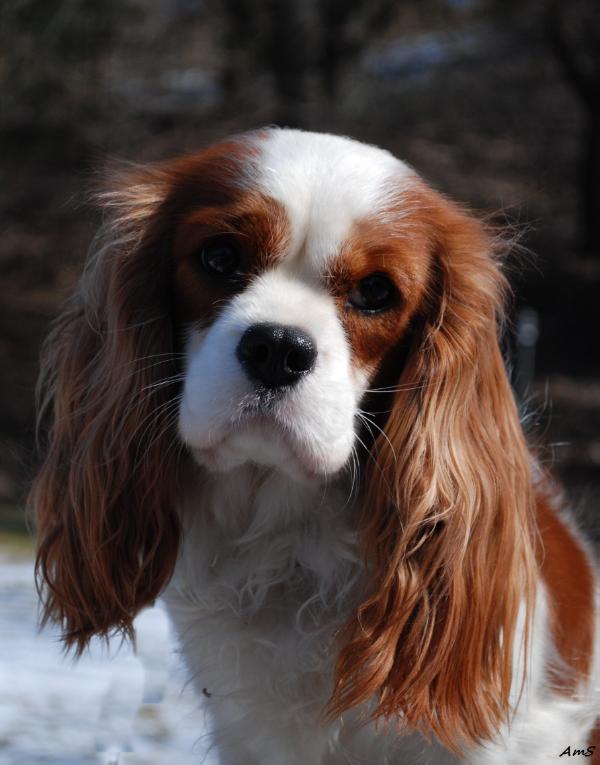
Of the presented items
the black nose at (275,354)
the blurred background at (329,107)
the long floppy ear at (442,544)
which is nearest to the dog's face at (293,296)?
the black nose at (275,354)

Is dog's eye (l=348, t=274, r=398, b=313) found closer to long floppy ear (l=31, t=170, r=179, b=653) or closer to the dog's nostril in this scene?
the dog's nostril

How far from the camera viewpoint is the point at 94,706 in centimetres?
251

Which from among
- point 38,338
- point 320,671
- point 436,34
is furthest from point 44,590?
point 436,34

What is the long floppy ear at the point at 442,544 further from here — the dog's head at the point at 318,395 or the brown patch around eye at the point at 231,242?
the brown patch around eye at the point at 231,242

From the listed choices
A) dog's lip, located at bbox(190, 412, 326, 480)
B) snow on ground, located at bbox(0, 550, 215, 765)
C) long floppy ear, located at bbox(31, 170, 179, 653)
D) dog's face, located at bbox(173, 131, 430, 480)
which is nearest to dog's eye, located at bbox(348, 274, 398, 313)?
dog's face, located at bbox(173, 131, 430, 480)

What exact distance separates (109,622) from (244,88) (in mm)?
9688

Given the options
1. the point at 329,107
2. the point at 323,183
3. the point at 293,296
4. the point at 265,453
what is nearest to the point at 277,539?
the point at 265,453

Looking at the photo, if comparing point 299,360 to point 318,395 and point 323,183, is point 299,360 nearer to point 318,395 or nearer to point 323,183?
point 318,395

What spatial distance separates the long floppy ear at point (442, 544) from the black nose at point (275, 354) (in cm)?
33

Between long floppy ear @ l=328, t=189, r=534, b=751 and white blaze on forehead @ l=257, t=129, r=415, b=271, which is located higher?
white blaze on forehead @ l=257, t=129, r=415, b=271

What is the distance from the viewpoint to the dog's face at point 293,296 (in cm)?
184

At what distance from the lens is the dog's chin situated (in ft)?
6.13

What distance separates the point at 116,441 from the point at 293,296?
0.52m

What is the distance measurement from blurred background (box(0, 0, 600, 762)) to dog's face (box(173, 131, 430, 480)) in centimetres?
666
